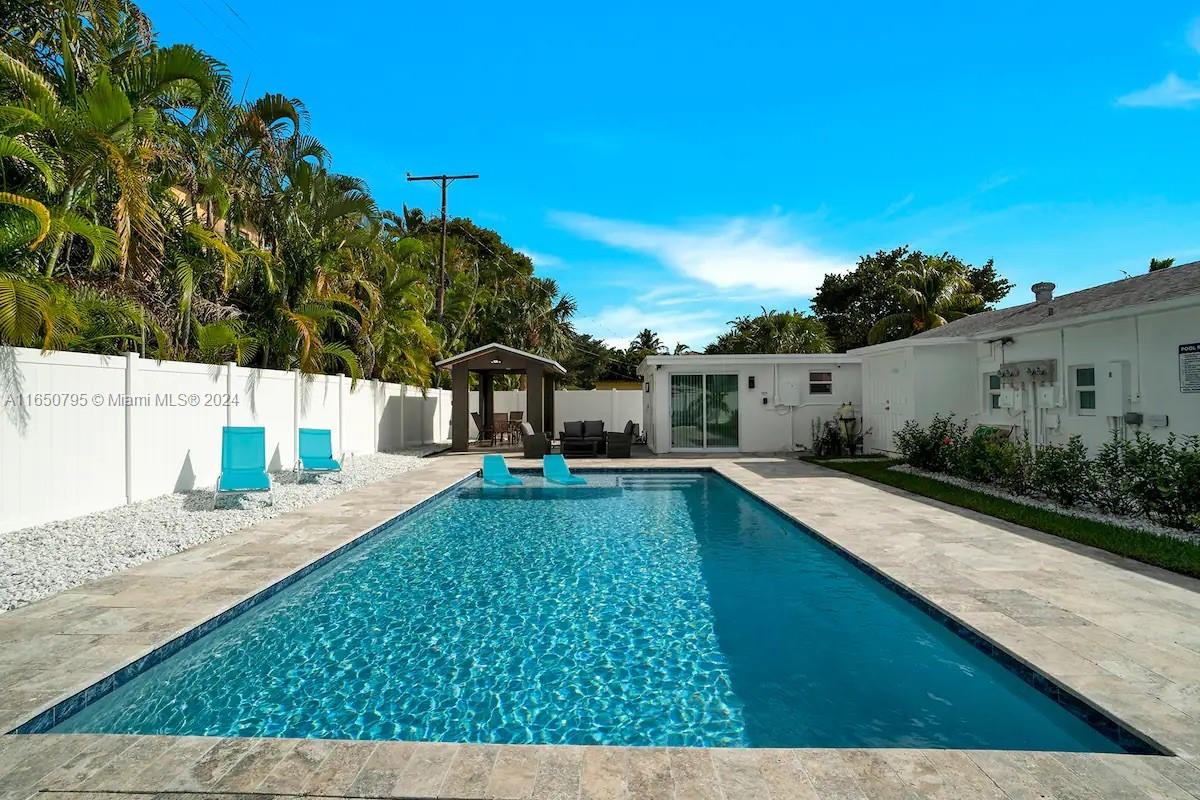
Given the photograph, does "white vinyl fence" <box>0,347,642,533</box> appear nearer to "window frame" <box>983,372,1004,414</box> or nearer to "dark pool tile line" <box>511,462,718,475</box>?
"dark pool tile line" <box>511,462,718,475</box>

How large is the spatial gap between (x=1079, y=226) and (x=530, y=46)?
50.1ft

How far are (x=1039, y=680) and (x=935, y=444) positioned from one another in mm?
10028

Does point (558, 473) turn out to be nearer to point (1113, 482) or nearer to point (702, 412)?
point (702, 412)

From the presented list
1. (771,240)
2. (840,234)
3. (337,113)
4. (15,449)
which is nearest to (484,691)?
(15,449)

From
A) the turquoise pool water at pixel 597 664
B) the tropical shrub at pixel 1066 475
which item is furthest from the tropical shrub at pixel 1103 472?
the turquoise pool water at pixel 597 664

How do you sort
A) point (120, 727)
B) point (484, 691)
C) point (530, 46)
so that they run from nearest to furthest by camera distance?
1. point (120, 727)
2. point (484, 691)
3. point (530, 46)

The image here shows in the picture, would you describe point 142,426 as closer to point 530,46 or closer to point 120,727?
point 120,727

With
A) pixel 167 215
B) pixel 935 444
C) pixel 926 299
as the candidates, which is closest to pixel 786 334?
pixel 926 299

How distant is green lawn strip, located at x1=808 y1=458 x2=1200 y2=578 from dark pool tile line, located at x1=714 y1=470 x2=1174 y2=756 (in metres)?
2.54

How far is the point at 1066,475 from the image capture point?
8688 millimetres

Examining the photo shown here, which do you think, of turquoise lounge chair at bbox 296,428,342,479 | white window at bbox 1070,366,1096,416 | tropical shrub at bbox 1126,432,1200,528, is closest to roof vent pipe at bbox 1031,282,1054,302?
white window at bbox 1070,366,1096,416

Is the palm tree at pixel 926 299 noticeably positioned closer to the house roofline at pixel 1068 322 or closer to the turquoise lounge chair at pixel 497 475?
the house roofline at pixel 1068 322

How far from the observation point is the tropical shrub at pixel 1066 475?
8.54 metres

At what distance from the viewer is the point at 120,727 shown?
133 inches
